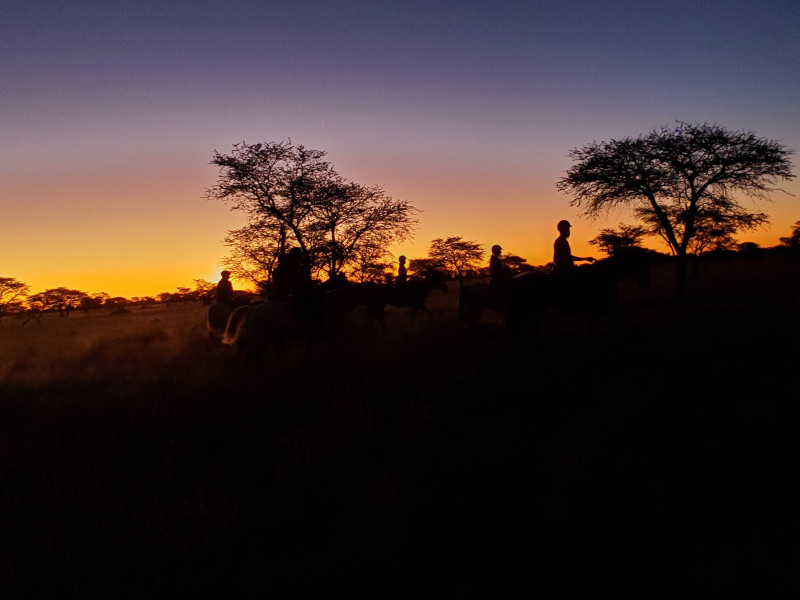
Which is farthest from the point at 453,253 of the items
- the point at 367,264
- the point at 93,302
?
the point at 93,302

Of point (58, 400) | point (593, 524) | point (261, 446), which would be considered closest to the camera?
point (593, 524)

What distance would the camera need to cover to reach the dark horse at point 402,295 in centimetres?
1505

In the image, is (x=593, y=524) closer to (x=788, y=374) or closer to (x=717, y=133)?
(x=788, y=374)

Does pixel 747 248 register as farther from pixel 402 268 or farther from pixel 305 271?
pixel 305 271

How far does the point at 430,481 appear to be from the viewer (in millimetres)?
3602

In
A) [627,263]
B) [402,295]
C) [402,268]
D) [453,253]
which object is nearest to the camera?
[627,263]

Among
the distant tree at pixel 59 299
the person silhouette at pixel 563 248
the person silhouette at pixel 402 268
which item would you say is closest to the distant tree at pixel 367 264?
the person silhouette at pixel 402 268

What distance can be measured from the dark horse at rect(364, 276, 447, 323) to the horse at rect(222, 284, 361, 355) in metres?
5.10

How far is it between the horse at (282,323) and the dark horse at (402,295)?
5.10 m

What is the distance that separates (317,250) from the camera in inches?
663

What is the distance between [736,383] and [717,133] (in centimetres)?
1823

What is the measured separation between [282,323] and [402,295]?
321 inches

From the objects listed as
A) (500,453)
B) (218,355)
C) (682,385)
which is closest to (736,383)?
(682,385)

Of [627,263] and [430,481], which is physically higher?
[627,263]
